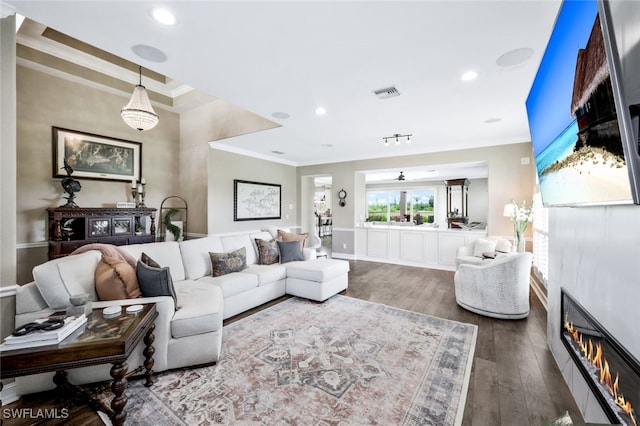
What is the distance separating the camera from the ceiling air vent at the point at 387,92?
2879 mm

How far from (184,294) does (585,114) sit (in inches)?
125

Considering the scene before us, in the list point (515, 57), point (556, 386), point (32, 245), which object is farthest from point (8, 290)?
point (515, 57)

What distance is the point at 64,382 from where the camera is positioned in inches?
68.6

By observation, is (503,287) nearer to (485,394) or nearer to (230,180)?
(485,394)

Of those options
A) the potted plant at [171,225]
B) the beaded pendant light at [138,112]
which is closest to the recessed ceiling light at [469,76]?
the beaded pendant light at [138,112]

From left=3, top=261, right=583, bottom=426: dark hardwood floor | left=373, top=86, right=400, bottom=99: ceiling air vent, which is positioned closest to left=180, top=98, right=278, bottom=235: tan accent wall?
left=373, top=86, right=400, bottom=99: ceiling air vent

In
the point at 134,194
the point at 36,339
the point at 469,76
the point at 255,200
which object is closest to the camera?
the point at 36,339

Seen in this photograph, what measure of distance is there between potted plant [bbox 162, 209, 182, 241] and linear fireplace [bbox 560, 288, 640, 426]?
5.87 metres

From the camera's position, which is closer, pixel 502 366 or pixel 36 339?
pixel 36 339

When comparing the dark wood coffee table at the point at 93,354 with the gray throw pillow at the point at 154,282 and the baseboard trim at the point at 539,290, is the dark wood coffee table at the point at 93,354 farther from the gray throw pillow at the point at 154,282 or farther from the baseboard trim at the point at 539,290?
the baseboard trim at the point at 539,290

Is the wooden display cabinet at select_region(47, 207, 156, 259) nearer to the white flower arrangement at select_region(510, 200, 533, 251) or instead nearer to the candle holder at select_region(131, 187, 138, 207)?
the candle holder at select_region(131, 187, 138, 207)

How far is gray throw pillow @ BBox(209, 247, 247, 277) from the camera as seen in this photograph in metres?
3.36

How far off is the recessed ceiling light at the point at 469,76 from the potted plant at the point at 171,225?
5.41 meters

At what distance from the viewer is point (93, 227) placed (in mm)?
4066
